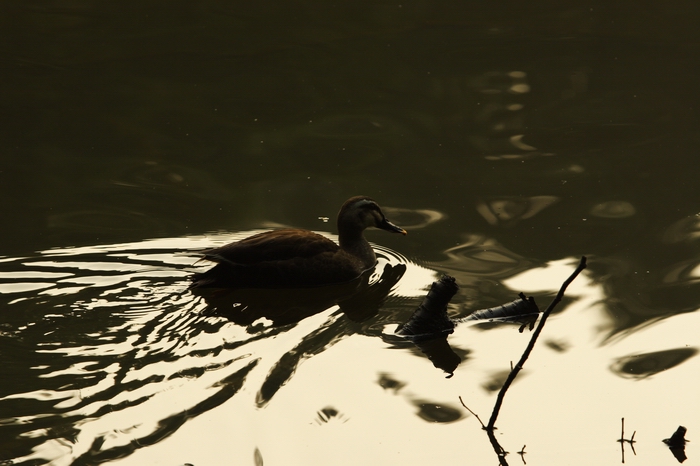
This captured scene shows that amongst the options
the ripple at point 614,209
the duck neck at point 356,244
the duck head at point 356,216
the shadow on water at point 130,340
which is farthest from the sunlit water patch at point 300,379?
the ripple at point 614,209

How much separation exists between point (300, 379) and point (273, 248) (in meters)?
2.02

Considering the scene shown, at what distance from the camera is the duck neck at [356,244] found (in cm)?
825

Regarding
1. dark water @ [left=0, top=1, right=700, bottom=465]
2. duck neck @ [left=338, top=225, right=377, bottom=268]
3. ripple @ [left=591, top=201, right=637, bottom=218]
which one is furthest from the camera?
ripple @ [left=591, top=201, right=637, bottom=218]

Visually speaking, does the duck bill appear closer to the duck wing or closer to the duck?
the duck

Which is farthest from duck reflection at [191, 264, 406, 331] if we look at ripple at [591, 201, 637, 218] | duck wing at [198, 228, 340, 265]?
ripple at [591, 201, 637, 218]

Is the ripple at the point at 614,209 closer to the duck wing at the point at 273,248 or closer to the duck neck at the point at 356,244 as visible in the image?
the duck neck at the point at 356,244

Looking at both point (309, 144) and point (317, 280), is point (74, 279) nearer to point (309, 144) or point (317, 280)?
point (317, 280)

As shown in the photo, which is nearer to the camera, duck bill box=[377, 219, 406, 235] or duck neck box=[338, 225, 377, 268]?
duck neck box=[338, 225, 377, 268]

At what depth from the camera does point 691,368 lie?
20.5 ft

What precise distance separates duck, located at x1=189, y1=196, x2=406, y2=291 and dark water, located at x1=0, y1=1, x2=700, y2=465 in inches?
14.2

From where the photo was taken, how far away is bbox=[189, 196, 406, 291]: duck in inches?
300

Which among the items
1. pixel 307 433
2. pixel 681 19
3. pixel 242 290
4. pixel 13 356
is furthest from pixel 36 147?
pixel 681 19

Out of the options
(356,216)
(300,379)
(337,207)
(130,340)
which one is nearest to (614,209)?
(356,216)

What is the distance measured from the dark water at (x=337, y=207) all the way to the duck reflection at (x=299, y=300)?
0.14 meters
